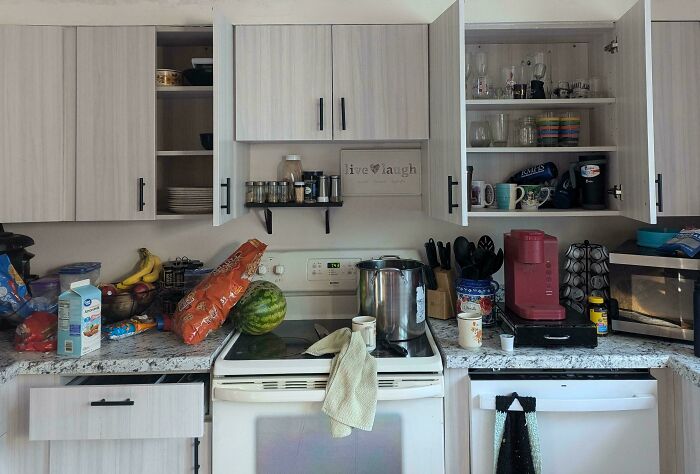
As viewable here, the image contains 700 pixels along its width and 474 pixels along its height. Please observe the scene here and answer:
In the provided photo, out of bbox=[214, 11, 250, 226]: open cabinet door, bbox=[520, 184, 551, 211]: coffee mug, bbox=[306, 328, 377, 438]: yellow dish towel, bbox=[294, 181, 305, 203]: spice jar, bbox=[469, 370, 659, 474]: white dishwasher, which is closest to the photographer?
bbox=[306, 328, 377, 438]: yellow dish towel

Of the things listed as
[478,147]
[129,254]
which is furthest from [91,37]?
[478,147]

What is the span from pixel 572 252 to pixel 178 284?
169 centimetres

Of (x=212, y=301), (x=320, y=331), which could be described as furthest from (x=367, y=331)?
(x=212, y=301)

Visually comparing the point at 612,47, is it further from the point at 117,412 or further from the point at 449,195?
the point at 117,412

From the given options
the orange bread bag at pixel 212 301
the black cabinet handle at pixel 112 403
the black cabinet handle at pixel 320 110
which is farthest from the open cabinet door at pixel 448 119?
the black cabinet handle at pixel 112 403

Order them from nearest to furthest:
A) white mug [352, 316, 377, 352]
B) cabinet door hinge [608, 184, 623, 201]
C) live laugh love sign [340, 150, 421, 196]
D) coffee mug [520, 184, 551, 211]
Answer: white mug [352, 316, 377, 352]
cabinet door hinge [608, 184, 623, 201]
coffee mug [520, 184, 551, 211]
live laugh love sign [340, 150, 421, 196]

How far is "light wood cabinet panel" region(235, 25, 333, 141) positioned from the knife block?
782 mm

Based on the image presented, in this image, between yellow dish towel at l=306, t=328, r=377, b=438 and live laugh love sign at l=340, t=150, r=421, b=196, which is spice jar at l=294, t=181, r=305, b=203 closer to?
live laugh love sign at l=340, t=150, r=421, b=196

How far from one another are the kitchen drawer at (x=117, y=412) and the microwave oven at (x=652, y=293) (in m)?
1.49

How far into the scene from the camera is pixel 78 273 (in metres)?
2.04

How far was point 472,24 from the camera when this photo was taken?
1.90 metres

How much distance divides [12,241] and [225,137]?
0.99 m

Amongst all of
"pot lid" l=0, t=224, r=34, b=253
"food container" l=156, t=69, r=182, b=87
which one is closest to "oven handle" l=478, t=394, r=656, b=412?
"food container" l=156, t=69, r=182, b=87

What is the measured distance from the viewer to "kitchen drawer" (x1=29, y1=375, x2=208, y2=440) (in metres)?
1.43
